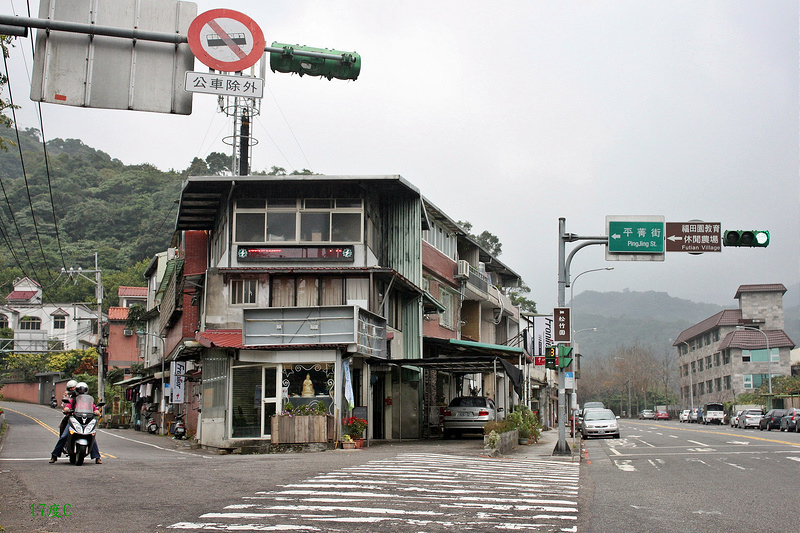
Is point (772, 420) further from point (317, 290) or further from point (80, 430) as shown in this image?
point (80, 430)

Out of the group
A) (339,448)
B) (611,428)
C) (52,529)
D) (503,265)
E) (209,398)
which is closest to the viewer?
(52,529)

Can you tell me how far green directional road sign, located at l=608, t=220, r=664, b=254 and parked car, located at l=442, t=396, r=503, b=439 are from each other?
11.0 m

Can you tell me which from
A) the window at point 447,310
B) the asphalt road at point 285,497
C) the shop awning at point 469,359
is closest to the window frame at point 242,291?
the shop awning at point 469,359

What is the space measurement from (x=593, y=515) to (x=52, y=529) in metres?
6.34

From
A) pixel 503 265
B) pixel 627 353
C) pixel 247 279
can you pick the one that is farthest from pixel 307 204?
pixel 627 353

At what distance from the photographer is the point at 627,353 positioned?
128 meters

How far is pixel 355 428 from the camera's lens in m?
24.0

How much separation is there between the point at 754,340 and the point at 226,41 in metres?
80.3

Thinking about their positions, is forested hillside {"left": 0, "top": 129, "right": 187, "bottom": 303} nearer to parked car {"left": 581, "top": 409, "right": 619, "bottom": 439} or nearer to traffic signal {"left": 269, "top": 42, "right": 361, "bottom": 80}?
parked car {"left": 581, "top": 409, "right": 619, "bottom": 439}

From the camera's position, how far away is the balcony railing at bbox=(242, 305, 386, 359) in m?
24.6

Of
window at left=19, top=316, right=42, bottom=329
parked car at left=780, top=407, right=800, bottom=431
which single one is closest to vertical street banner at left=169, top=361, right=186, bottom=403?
parked car at left=780, top=407, right=800, bottom=431

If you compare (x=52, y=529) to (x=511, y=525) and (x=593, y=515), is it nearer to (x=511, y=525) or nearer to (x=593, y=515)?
(x=511, y=525)

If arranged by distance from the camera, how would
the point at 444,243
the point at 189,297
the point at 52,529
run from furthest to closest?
the point at 444,243, the point at 189,297, the point at 52,529

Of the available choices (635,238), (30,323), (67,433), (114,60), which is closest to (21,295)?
(30,323)
